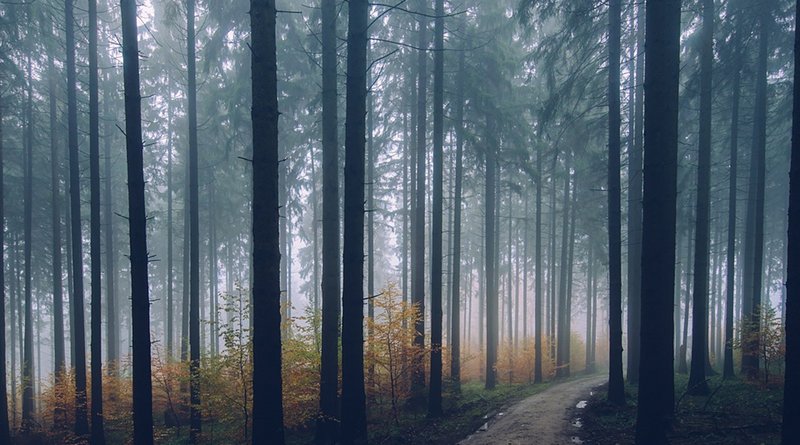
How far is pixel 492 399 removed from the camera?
1580cm

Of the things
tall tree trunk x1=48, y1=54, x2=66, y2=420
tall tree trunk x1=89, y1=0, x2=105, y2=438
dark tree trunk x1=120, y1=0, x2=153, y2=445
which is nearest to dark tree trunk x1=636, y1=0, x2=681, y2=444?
dark tree trunk x1=120, y1=0, x2=153, y2=445

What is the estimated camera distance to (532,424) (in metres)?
11.1

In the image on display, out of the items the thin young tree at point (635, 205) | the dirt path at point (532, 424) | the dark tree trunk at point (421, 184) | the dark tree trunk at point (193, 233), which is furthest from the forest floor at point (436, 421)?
the thin young tree at point (635, 205)

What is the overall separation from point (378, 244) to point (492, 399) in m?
28.8

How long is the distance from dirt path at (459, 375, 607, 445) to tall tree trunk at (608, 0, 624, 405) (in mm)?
1528

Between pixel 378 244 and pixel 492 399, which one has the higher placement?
pixel 378 244

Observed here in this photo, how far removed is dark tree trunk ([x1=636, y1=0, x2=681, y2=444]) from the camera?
23.2ft

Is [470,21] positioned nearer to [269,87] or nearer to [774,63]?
[269,87]

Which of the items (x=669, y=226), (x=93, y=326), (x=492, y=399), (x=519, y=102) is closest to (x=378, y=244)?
(x=519, y=102)

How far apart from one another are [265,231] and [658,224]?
18.7ft

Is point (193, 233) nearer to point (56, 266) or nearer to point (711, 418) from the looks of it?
point (56, 266)

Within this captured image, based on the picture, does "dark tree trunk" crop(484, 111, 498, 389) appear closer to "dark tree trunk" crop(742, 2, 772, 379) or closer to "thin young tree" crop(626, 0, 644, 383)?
"thin young tree" crop(626, 0, 644, 383)

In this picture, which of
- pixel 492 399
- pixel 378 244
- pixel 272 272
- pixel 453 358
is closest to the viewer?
pixel 272 272

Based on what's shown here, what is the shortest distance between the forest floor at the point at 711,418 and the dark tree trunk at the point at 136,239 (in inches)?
327
